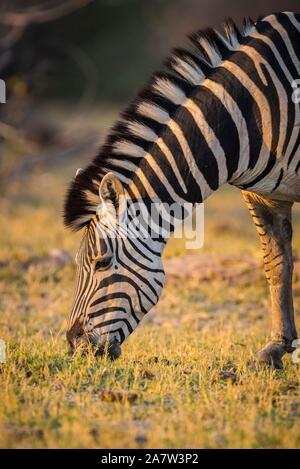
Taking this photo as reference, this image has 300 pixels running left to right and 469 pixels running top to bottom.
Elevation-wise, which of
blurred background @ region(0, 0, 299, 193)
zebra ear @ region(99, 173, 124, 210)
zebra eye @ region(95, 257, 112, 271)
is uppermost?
blurred background @ region(0, 0, 299, 193)

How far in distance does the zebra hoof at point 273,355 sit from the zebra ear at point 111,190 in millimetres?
1675

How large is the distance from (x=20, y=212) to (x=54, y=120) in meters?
12.5

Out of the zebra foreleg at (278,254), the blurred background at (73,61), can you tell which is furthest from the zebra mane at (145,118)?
the blurred background at (73,61)

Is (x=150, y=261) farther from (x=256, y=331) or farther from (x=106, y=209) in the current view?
(x=256, y=331)

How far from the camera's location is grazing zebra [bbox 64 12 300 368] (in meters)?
5.36

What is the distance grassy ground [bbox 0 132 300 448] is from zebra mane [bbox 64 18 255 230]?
1089 mm

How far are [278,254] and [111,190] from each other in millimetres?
1855

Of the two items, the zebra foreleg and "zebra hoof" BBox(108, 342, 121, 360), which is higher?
the zebra foreleg

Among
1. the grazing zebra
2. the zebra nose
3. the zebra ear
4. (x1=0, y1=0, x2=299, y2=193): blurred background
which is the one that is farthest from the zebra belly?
(x1=0, y1=0, x2=299, y2=193): blurred background

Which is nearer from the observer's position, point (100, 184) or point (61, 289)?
point (100, 184)

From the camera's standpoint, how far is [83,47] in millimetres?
26891

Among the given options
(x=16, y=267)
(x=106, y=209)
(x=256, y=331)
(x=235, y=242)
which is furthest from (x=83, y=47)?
(x=106, y=209)

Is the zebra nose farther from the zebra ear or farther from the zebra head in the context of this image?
the zebra ear
